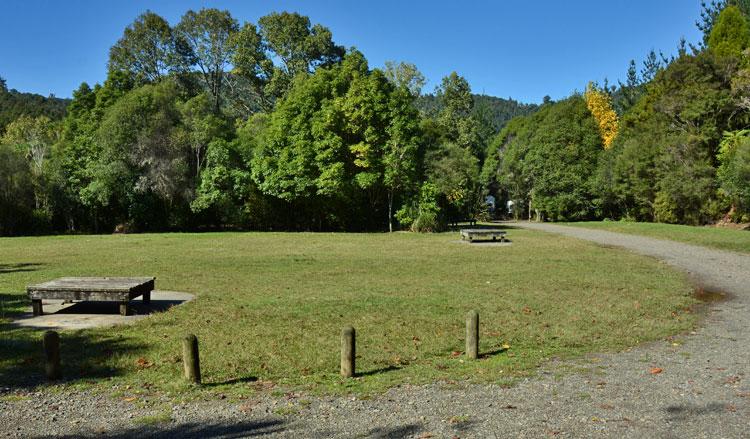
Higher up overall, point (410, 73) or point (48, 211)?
point (410, 73)

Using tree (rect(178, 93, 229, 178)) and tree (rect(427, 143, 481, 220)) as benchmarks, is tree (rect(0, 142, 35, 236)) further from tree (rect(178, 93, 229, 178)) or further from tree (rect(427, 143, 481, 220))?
tree (rect(427, 143, 481, 220))

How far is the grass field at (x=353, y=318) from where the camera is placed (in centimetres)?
684

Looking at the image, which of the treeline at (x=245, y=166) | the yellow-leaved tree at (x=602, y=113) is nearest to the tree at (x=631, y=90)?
the yellow-leaved tree at (x=602, y=113)

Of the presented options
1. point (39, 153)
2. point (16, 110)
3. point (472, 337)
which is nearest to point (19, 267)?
point (472, 337)

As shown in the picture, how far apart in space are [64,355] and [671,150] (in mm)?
42192

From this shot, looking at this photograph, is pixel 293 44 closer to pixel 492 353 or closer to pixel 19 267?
pixel 19 267

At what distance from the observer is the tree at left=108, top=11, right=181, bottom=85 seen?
4956cm

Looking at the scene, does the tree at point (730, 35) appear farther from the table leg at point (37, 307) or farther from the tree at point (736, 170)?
the table leg at point (37, 307)

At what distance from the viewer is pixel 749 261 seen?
1838 centimetres

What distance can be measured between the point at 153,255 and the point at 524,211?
56928mm

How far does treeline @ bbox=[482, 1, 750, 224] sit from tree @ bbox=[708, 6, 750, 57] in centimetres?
7

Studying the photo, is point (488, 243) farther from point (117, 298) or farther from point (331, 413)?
point (331, 413)

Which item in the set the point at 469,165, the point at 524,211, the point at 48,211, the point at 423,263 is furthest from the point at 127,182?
the point at 524,211

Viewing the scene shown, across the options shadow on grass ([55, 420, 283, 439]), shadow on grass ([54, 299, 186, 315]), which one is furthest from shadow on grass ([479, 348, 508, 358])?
shadow on grass ([54, 299, 186, 315])
